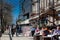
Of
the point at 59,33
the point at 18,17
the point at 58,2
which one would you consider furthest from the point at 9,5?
the point at 59,33

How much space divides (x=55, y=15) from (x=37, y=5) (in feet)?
68.3

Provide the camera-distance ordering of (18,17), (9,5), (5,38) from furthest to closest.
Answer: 1. (18,17)
2. (9,5)
3. (5,38)

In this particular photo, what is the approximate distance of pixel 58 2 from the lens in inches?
1431

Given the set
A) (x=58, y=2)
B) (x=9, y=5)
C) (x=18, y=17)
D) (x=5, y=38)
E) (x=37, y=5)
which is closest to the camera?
(x=5, y=38)

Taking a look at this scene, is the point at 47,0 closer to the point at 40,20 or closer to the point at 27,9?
the point at 40,20

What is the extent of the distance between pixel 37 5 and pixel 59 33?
32613 mm

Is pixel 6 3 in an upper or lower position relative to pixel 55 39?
upper

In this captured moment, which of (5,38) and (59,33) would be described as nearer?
(59,33)

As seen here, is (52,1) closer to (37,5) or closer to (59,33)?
(37,5)

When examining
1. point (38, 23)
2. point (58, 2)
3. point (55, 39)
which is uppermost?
point (58, 2)

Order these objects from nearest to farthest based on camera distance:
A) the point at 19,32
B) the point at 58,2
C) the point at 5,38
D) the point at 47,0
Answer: the point at 5,38 < the point at 19,32 < the point at 58,2 < the point at 47,0

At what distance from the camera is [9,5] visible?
55750 mm

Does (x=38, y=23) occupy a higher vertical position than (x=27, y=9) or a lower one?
lower

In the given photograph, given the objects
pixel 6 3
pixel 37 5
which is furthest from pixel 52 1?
pixel 6 3
